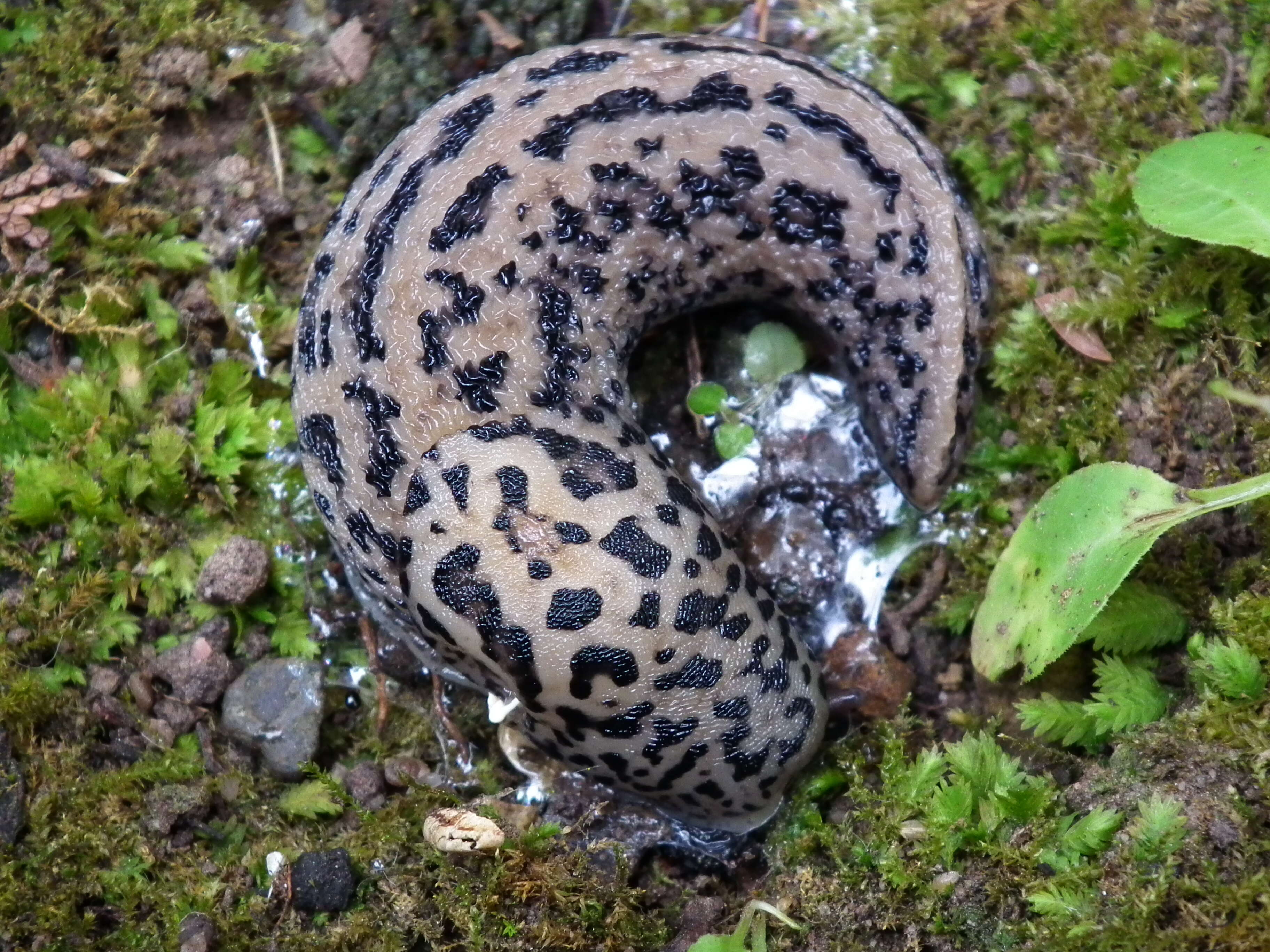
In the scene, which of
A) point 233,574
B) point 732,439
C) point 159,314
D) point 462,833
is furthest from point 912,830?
point 159,314

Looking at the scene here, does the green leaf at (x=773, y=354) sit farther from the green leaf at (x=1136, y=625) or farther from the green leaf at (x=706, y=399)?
the green leaf at (x=1136, y=625)

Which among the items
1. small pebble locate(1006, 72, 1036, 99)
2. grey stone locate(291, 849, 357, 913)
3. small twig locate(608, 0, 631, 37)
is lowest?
grey stone locate(291, 849, 357, 913)

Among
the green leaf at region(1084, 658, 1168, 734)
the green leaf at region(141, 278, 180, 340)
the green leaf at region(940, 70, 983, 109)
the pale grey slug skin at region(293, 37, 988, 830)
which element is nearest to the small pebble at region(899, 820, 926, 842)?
the pale grey slug skin at region(293, 37, 988, 830)

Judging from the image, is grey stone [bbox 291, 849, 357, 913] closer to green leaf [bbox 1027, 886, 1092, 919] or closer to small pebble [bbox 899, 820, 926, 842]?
small pebble [bbox 899, 820, 926, 842]

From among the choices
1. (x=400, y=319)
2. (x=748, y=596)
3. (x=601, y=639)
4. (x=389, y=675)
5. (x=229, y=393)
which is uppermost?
(x=400, y=319)

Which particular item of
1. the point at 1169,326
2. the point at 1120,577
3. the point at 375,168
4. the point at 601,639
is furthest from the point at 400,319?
the point at 1169,326

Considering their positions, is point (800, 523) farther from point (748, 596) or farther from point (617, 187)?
point (617, 187)

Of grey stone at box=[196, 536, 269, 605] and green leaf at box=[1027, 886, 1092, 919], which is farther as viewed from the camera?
grey stone at box=[196, 536, 269, 605]
